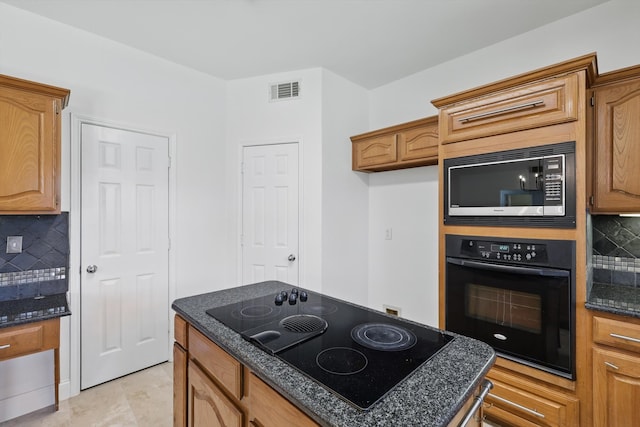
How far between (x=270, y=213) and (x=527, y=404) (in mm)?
2427

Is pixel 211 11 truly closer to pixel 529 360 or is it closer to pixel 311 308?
pixel 311 308

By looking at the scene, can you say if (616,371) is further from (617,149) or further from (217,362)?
(217,362)

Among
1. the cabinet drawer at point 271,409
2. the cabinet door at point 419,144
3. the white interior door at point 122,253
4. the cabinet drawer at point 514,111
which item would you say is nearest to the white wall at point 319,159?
the cabinet door at point 419,144

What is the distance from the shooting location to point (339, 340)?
44.6 inches

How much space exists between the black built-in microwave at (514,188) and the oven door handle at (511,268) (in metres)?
0.25

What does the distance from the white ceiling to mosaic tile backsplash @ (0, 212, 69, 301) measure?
1.49m

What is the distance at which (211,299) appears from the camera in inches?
63.6

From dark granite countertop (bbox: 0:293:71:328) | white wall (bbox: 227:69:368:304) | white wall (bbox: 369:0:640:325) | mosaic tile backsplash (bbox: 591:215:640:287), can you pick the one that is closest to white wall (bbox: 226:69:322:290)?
white wall (bbox: 227:69:368:304)

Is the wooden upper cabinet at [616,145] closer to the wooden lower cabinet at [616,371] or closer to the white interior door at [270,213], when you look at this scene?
the wooden lower cabinet at [616,371]

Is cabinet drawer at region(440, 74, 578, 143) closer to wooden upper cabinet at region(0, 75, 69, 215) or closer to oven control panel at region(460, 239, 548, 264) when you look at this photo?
oven control panel at region(460, 239, 548, 264)

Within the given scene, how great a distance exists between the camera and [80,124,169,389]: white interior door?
2.40 meters

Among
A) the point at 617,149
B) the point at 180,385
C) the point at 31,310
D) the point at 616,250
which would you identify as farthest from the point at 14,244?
the point at 616,250

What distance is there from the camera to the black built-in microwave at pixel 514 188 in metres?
1.65

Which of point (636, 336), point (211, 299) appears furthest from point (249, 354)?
point (636, 336)
